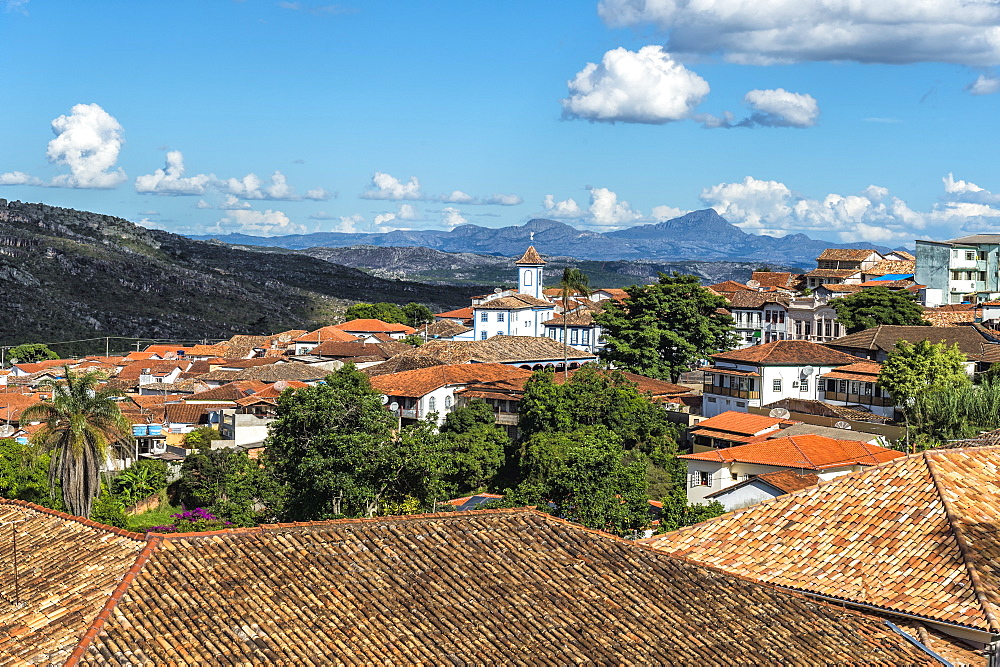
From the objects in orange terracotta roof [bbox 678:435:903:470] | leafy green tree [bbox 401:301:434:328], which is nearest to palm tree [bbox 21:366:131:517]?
orange terracotta roof [bbox 678:435:903:470]

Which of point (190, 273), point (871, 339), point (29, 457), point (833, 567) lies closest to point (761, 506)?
point (833, 567)

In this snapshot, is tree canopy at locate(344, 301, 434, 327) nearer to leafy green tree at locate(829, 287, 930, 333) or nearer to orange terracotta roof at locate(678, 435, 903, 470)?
leafy green tree at locate(829, 287, 930, 333)

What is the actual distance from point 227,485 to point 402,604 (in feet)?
107

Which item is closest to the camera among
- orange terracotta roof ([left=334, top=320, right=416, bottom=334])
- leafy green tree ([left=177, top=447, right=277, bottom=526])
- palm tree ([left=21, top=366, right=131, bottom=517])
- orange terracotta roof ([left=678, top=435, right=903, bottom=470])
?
orange terracotta roof ([left=678, top=435, right=903, bottom=470])

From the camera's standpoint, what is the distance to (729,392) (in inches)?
2119

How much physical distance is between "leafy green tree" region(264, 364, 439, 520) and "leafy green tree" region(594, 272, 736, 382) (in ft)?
87.1

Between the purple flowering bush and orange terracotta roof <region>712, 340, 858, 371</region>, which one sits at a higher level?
orange terracotta roof <region>712, 340, 858, 371</region>

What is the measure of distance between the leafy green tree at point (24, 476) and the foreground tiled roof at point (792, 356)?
101 ft

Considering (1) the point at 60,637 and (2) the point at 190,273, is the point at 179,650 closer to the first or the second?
(1) the point at 60,637

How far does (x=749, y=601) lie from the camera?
15734 mm

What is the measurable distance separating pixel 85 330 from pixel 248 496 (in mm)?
102668

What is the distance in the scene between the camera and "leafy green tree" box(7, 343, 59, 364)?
107512 mm

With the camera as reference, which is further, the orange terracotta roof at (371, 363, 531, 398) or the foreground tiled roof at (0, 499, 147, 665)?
the orange terracotta roof at (371, 363, 531, 398)

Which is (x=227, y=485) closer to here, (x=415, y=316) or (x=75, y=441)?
(x=75, y=441)
